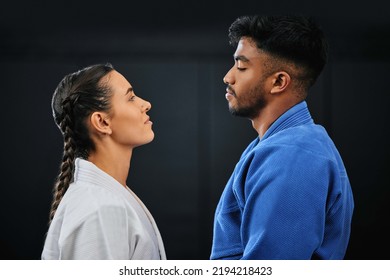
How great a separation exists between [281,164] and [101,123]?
375 mm

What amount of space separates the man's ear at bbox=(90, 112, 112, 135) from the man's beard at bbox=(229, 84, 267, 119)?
0.26 meters

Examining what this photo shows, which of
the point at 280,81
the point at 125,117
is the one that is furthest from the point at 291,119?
the point at 125,117

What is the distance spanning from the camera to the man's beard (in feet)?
4.00

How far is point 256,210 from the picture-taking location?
3.67 feet

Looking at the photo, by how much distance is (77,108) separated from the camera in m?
1.20

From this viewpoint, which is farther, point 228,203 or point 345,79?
point 345,79

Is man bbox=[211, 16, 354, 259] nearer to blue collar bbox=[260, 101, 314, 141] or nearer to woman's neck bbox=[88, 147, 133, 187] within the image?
blue collar bbox=[260, 101, 314, 141]

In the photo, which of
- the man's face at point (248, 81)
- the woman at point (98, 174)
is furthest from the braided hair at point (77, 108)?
the man's face at point (248, 81)

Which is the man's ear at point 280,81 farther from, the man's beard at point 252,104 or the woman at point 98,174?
the woman at point 98,174

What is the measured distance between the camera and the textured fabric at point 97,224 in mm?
1122

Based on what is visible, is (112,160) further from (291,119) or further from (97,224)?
(291,119)
